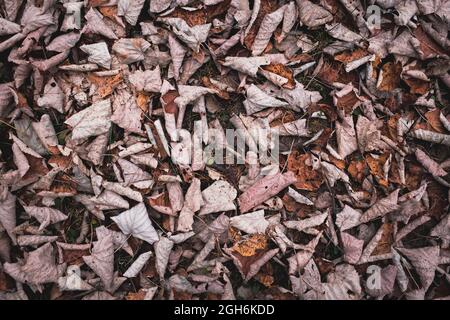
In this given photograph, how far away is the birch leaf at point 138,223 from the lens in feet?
8.02

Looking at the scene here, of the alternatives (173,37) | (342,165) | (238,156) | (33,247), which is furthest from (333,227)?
(33,247)

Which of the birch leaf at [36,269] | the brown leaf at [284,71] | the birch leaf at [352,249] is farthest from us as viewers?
the brown leaf at [284,71]

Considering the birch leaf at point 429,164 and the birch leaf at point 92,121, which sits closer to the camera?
the birch leaf at point 92,121

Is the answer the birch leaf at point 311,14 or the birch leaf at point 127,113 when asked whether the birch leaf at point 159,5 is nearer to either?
the birch leaf at point 127,113

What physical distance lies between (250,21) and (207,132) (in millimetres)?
728

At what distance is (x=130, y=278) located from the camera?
97.7 inches

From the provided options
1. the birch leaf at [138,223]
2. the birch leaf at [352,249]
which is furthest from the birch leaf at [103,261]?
the birch leaf at [352,249]

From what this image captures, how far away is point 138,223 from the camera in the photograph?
245 cm

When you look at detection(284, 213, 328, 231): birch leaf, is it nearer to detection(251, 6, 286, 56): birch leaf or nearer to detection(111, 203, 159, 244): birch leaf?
detection(111, 203, 159, 244): birch leaf

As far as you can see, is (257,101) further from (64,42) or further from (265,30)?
(64,42)

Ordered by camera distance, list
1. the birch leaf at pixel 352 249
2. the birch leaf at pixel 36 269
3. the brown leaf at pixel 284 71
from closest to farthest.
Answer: the birch leaf at pixel 36 269
the birch leaf at pixel 352 249
the brown leaf at pixel 284 71

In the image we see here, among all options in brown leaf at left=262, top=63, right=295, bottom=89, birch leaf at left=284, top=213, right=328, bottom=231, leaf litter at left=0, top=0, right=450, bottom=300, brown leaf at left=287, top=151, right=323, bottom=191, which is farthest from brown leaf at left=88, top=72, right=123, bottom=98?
birch leaf at left=284, top=213, right=328, bottom=231

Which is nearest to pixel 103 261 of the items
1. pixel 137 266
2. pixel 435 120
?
pixel 137 266

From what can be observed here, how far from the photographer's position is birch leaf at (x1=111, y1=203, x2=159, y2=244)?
244cm
